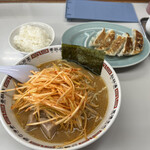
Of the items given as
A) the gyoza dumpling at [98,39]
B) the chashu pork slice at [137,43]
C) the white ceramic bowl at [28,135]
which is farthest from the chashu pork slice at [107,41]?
the white ceramic bowl at [28,135]

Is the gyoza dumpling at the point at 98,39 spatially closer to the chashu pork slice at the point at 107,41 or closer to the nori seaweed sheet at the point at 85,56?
the chashu pork slice at the point at 107,41

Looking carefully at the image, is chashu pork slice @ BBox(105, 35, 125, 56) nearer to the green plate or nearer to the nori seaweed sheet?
the green plate

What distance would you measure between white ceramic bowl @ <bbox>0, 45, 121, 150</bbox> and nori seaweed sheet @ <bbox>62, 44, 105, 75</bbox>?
1.7 inches

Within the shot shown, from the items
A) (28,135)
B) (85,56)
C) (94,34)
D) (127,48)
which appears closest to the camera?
(28,135)

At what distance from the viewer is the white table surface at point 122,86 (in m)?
0.86

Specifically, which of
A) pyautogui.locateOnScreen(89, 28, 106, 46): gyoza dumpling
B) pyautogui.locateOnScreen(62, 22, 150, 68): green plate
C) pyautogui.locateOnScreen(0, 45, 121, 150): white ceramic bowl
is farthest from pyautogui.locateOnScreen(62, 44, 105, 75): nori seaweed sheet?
pyautogui.locateOnScreen(89, 28, 106, 46): gyoza dumpling

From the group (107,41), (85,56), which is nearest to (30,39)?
(85,56)

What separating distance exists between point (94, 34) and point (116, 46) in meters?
0.26

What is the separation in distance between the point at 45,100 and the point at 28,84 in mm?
143

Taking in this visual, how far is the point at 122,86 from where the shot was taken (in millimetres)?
1111

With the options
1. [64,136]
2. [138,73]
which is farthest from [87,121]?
[138,73]

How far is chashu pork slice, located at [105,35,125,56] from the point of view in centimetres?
120

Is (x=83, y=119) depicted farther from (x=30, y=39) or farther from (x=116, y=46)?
(x=30, y=39)

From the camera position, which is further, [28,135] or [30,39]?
[30,39]
